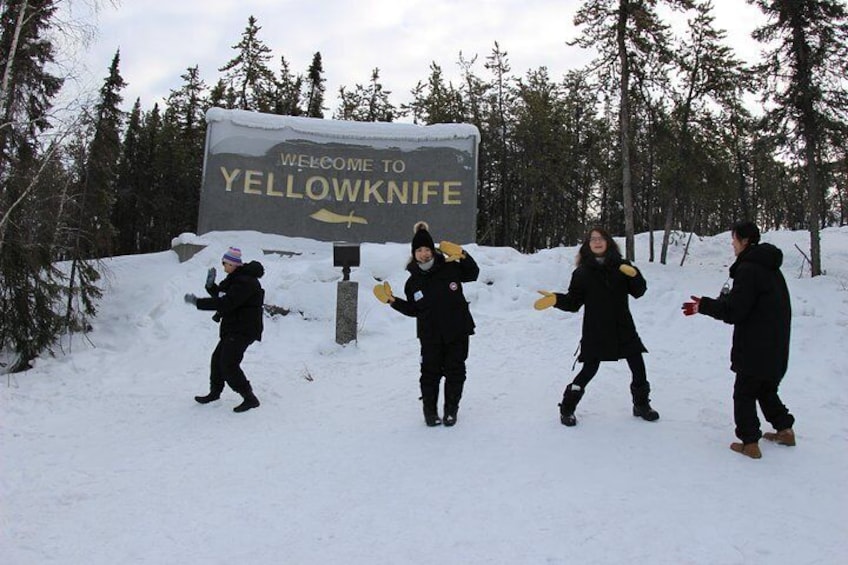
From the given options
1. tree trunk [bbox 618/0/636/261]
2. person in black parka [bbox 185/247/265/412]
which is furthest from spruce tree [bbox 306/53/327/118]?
person in black parka [bbox 185/247/265/412]

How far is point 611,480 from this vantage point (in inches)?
145

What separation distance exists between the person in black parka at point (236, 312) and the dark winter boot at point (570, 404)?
9.82 feet

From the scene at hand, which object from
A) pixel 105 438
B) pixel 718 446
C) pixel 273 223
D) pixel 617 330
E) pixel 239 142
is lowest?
pixel 105 438

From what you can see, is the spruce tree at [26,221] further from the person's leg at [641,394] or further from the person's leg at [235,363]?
the person's leg at [641,394]

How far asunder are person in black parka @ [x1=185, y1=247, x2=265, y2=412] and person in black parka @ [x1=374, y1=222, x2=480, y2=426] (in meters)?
1.42

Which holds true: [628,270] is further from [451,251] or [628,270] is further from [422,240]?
[422,240]

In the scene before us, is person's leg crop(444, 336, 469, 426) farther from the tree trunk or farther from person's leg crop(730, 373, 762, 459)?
the tree trunk

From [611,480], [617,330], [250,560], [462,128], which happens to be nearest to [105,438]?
[250,560]

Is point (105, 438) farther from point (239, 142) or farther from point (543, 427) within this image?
point (239, 142)

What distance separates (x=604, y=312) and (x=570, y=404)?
0.82m

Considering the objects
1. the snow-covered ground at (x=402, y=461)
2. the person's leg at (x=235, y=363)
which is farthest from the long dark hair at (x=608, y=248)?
the person's leg at (x=235, y=363)

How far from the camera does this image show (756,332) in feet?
13.3

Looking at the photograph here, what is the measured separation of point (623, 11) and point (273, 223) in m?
10.6

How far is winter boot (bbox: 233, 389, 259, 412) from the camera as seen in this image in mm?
5566
